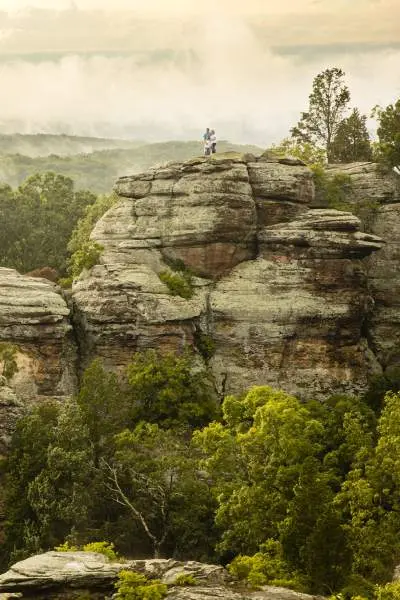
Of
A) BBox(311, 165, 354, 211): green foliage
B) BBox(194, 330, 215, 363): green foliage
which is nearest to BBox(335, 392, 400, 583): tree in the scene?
BBox(194, 330, 215, 363): green foliage

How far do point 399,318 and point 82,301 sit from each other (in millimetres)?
28444

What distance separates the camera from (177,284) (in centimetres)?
6969

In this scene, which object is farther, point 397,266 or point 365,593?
point 397,266

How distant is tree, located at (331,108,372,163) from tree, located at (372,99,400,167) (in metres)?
5.17

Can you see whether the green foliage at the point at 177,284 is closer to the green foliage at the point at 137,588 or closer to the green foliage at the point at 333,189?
the green foliage at the point at 333,189

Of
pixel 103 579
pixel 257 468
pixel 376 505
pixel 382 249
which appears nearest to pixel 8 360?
pixel 257 468

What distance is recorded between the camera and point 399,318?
75438mm

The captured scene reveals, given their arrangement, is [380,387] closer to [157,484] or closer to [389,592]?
[157,484]

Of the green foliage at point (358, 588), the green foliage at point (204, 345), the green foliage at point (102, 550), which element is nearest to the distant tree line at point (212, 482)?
the green foliage at point (358, 588)

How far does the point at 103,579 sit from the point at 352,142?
62.1 m

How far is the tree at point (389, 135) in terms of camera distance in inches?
3108

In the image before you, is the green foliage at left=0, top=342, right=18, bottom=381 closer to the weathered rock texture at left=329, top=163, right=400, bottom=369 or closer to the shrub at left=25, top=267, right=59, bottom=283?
the shrub at left=25, top=267, right=59, bottom=283

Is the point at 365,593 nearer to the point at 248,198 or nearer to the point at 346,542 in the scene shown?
the point at 346,542

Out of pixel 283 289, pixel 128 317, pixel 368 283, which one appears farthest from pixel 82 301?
pixel 368 283
